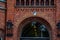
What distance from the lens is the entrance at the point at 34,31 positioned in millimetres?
18766

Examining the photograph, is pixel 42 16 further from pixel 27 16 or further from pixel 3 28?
pixel 3 28

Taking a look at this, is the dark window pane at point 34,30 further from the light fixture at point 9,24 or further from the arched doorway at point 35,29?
the light fixture at point 9,24

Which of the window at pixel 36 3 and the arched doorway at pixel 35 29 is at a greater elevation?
the window at pixel 36 3

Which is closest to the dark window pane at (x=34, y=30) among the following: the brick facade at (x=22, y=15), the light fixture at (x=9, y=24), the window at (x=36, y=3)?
the brick facade at (x=22, y=15)

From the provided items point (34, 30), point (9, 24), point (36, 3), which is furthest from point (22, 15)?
point (34, 30)

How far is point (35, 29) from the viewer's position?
62.0 ft

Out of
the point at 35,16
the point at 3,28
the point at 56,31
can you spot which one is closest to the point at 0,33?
the point at 3,28

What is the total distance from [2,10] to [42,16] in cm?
282

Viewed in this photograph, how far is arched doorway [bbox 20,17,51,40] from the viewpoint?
18.7 meters

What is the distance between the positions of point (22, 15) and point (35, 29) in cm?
142

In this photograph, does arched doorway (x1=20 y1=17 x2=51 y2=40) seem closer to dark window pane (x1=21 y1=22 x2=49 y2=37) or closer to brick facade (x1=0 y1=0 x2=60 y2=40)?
dark window pane (x1=21 y1=22 x2=49 y2=37)

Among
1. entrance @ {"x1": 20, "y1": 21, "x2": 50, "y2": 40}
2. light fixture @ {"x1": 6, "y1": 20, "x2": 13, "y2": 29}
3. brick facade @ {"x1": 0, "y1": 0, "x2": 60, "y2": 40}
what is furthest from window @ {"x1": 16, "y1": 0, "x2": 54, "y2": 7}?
light fixture @ {"x1": 6, "y1": 20, "x2": 13, "y2": 29}

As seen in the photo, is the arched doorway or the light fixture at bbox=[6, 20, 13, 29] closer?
the light fixture at bbox=[6, 20, 13, 29]

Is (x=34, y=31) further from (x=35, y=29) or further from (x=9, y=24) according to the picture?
(x=9, y=24)
